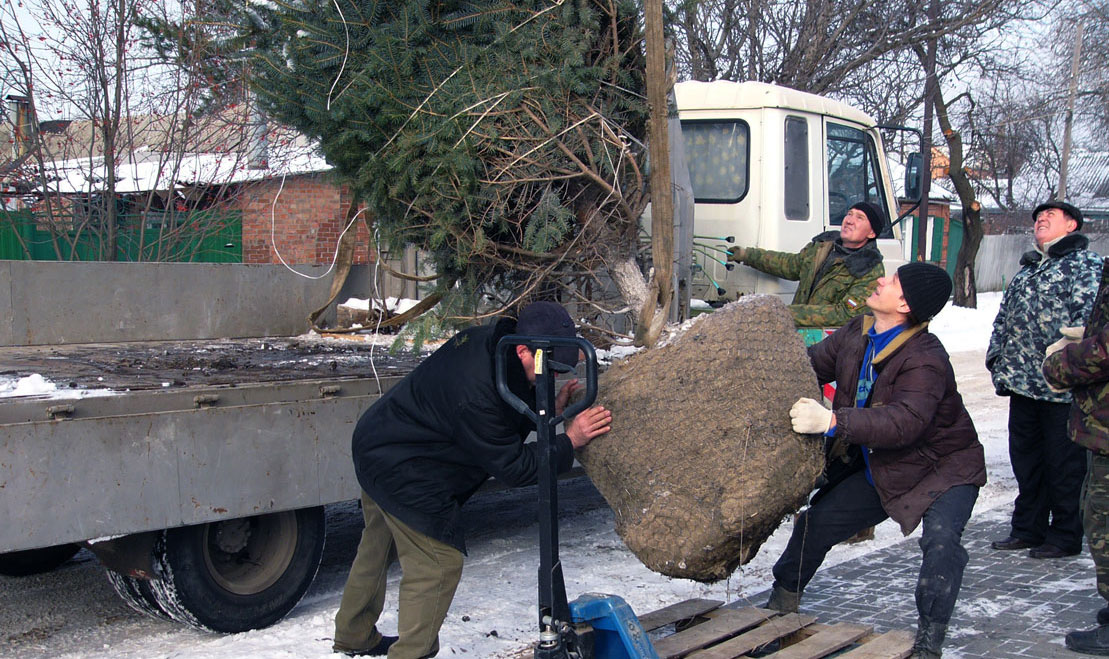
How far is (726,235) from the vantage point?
6867 mm

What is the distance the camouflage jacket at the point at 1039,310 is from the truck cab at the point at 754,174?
146 cm

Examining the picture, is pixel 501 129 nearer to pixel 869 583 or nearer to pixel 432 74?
pixel 432 74

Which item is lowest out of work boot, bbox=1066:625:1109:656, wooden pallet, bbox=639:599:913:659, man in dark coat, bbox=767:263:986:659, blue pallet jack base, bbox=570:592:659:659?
work boot, bbox=1066:625:1109:656

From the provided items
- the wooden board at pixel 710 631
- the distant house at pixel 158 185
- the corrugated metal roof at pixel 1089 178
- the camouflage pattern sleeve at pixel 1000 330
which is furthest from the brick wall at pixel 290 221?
the corrugated metal roof at pixel 1089 178

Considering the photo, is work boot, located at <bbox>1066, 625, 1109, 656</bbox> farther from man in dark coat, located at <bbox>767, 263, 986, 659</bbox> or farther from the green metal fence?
the green metal fence

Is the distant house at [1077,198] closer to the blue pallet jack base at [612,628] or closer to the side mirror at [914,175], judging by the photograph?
the side mirror at [914,175]

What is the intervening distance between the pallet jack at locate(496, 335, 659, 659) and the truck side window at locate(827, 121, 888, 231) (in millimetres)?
4426

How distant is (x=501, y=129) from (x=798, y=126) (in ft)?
10.5

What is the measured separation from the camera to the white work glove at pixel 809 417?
365 centimetres

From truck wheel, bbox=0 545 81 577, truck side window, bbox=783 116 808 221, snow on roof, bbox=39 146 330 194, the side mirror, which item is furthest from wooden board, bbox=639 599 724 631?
snow on roof, bbox=39 146 330 194

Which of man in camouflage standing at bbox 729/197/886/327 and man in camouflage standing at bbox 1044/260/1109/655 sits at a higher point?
man in camouflage standing at bbox 729/197/886/327

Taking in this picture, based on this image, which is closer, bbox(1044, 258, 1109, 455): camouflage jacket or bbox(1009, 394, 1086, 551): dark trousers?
bbox(1044, 258, 1109, 455): camouflage jacket

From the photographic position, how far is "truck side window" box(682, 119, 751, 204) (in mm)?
6855

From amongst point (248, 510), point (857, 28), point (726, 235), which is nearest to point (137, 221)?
point (726, 235)
